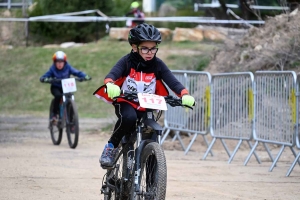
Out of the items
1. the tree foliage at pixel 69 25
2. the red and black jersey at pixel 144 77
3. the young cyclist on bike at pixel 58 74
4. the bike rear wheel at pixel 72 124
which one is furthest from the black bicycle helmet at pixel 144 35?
the tree foliage at pixel 69 25

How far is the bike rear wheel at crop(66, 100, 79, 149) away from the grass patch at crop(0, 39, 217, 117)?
5484mm

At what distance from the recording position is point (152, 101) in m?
7.02

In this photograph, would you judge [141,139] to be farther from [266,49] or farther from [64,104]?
[266,49]

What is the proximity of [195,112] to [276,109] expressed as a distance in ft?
8.75

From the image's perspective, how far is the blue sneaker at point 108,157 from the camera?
24.7 ft

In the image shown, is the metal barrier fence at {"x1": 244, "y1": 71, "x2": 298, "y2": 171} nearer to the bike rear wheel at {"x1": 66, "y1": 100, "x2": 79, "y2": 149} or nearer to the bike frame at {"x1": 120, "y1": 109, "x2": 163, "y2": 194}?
the bike rear wheel at {"x1": 66, "y1": 100, "x2": 79, "y2": 149}

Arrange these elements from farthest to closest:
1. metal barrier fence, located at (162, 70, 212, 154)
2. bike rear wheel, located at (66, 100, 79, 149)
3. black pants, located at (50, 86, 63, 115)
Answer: black pants, located at (50, 86, 63, 115) → bike rear wheel, located at (66, 100, 79, 149) → metal barrier fence, located at (162, 70, 212, 154)

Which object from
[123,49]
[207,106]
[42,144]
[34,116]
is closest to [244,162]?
[207,106]

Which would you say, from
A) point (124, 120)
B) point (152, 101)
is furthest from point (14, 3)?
point (152, 101)

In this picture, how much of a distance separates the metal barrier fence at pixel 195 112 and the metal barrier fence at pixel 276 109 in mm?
1612

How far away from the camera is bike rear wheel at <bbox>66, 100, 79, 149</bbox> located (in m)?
14.9

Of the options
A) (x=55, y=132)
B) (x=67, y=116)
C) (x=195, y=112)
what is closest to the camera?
(x=195, y=112)

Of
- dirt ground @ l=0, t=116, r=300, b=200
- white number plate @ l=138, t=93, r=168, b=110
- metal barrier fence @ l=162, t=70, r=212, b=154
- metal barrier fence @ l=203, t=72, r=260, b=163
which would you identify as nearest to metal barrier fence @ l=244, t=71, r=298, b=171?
metal barrier fence @ l=203, t=72, r=260, b=163

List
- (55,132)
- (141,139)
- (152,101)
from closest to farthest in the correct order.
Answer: (152,101) < (141,139) < (55,132)
